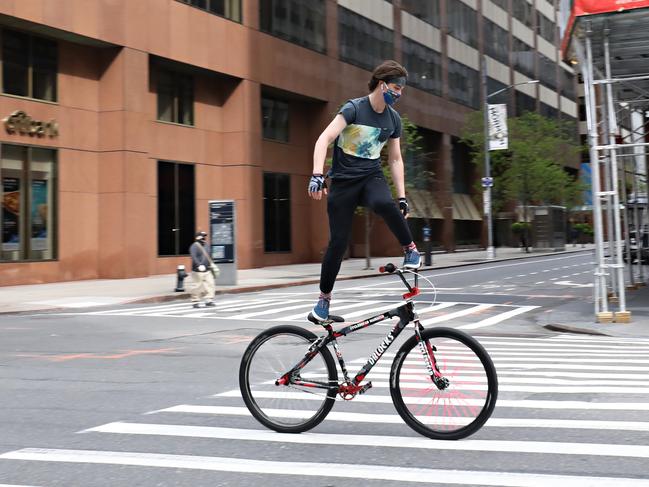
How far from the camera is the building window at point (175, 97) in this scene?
105 ft

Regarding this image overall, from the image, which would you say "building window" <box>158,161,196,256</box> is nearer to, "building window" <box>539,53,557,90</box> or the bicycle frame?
the bicycle frame

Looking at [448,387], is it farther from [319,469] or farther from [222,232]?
[222,232]

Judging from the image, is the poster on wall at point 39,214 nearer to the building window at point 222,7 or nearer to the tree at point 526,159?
the building window at point 222,7

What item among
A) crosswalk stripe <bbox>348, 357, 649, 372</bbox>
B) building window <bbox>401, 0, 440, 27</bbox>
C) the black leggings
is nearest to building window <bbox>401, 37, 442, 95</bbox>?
building window <bbox>401, 0, 440, 27</bbox>

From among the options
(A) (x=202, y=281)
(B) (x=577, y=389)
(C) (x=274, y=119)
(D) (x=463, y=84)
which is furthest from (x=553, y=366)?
(D) (x=463, y=84)

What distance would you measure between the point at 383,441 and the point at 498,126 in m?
37.0

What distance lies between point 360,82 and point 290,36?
6.61 metres

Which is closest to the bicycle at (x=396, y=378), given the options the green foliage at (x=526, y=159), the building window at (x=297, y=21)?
the building window at (x=297, y=21)

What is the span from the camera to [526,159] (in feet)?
164

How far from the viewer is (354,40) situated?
4278 cm

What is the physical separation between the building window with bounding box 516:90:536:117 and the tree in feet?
40.3

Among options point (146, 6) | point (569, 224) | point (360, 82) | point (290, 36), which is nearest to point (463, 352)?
point (146, 6)

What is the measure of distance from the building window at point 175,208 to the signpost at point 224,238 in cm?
702

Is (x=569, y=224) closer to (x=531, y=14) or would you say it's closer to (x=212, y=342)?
(x=531, y=14)
